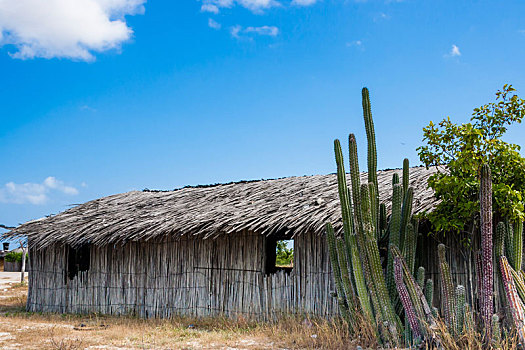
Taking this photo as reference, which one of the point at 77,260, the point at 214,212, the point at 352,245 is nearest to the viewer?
the point at 352,245

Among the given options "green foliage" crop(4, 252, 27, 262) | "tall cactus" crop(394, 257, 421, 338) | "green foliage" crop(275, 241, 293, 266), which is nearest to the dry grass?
"tall cactus" crop(394, 257, 421, 338)

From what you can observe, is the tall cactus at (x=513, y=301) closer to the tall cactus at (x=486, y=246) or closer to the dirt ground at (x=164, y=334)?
the tall cactus at (x=486, y=246)

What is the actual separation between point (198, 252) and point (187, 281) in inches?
24.4

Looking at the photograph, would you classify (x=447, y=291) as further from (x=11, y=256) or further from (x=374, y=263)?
(x=11, y=256)

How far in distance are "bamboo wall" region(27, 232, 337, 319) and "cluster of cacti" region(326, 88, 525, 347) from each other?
63.8 inches

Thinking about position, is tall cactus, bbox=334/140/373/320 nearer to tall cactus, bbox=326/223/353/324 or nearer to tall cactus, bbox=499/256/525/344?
tall cactus, bbox=326/223/353/324

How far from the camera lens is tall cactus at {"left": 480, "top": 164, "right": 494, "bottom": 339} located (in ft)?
19.4

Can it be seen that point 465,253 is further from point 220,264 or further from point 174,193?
point 174,193

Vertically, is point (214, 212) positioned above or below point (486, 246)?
above

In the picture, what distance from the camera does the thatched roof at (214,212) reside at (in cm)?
841

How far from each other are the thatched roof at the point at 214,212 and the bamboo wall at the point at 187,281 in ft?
1.51

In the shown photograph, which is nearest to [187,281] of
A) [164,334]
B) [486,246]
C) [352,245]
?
[164,334]

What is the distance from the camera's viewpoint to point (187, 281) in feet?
33.3

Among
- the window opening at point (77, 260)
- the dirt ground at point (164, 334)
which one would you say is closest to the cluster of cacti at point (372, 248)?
the dirt ground at point (164, 334)
